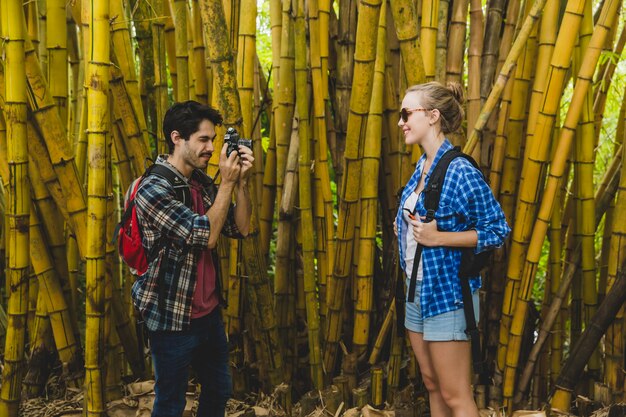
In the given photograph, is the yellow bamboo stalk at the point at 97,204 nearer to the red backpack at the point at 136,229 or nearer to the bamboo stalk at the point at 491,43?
the red backpack at the point at 136,229

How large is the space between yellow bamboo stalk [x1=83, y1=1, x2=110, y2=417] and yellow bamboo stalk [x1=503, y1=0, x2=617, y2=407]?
1.44 metres

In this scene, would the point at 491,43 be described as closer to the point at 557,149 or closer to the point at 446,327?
the point at 557,149

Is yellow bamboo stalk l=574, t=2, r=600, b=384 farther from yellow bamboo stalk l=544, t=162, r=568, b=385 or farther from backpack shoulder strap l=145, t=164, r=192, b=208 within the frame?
backpack shoulder strap l=145, t=164, r=192, b=208

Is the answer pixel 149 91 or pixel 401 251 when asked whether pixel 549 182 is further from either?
pixel 149 91

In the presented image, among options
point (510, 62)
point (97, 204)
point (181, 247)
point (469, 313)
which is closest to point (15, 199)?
point (97, 204)

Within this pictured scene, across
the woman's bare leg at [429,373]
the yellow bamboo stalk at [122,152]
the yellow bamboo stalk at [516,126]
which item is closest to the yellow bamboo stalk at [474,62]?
the yellow bamboo stalk at [516,126]

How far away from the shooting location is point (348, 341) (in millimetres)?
2787

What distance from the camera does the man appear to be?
6.07 feet

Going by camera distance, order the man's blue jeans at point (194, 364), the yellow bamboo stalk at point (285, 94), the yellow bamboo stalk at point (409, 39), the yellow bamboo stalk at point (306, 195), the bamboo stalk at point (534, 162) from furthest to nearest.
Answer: the yellow bamboo stalk at point (285, 94)
the yellow bamboo stalk at point (306, 195)
the bamboo stalk at point (534, 162)
the yellow bamboo stalk at point (409, 39)
the man's blue jeans at point (194, 364)

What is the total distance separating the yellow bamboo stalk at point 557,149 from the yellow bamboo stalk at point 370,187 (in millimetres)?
543

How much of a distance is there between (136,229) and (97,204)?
26 cm

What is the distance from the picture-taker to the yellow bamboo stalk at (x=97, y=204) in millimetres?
2006

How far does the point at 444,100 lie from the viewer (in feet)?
6.31

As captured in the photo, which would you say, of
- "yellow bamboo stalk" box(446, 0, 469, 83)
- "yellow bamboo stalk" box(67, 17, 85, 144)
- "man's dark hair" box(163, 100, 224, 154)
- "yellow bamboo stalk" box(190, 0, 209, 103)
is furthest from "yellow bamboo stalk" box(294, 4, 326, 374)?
"yellow bamboo stalk" box(67, 17, 85, 144)
